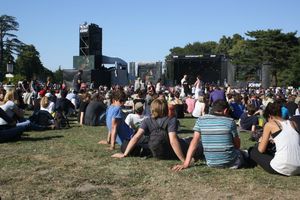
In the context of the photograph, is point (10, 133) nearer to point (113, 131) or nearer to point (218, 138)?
point (113, 131)

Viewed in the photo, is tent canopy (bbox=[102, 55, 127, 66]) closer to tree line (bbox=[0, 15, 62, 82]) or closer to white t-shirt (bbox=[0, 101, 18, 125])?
white t-shirt (bbox=[0, 101, 18, 125])

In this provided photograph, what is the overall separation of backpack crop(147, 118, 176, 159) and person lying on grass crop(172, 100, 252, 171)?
60 cm

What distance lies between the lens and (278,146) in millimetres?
5883

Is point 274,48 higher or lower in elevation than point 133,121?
higher

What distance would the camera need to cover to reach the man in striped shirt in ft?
20.3

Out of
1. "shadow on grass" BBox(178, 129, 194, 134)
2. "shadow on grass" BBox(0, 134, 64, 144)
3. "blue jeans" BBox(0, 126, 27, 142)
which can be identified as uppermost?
"blue jeans" BBox(0, 126, 27, 142)

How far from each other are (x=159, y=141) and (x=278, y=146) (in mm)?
1829

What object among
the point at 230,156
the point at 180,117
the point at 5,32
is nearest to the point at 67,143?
the point at 230,156

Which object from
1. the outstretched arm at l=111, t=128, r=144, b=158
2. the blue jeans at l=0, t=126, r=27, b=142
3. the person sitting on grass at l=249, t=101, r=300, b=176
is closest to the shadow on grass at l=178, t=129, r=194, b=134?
the blue jeans at l=0, t=126, r=27, b=142

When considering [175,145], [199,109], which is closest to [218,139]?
[175,145]

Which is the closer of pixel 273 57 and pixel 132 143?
pixel 132 143

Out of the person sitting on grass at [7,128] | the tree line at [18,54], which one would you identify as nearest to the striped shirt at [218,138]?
the person sitting on grass at [7,128]

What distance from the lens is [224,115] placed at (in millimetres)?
6328

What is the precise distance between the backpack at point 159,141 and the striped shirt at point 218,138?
70 cm
